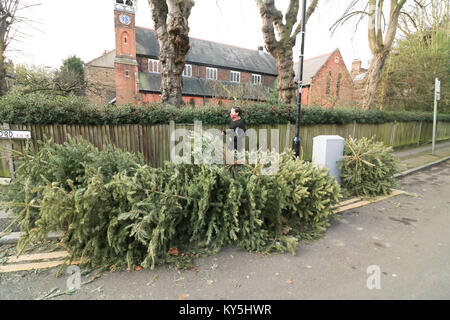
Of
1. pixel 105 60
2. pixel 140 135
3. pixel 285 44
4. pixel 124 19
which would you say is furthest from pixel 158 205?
pixel 105 60

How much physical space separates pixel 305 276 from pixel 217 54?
34809 millimetres

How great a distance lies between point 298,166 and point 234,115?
2.76 metres

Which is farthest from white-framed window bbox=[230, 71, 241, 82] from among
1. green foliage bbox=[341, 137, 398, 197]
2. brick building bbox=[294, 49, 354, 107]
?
green foliage bbox=[341, 137, 398, 197]

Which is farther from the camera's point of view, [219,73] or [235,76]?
[235,76]

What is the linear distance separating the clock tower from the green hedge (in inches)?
846

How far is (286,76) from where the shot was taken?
1014 centimetres

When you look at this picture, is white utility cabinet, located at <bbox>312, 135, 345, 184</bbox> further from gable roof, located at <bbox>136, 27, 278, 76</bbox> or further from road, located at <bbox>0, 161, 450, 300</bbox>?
gable roof, located at <bbox>136, 27, 278, 76</bbox>

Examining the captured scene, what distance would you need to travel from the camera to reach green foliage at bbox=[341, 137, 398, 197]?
581 centimetres

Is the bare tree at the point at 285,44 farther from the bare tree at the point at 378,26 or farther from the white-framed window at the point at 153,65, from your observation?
the white-framed window at the point at 153,65

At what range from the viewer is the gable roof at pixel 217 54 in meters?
29.2

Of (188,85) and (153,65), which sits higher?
(153,65)

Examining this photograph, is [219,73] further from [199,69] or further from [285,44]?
[285,44]
